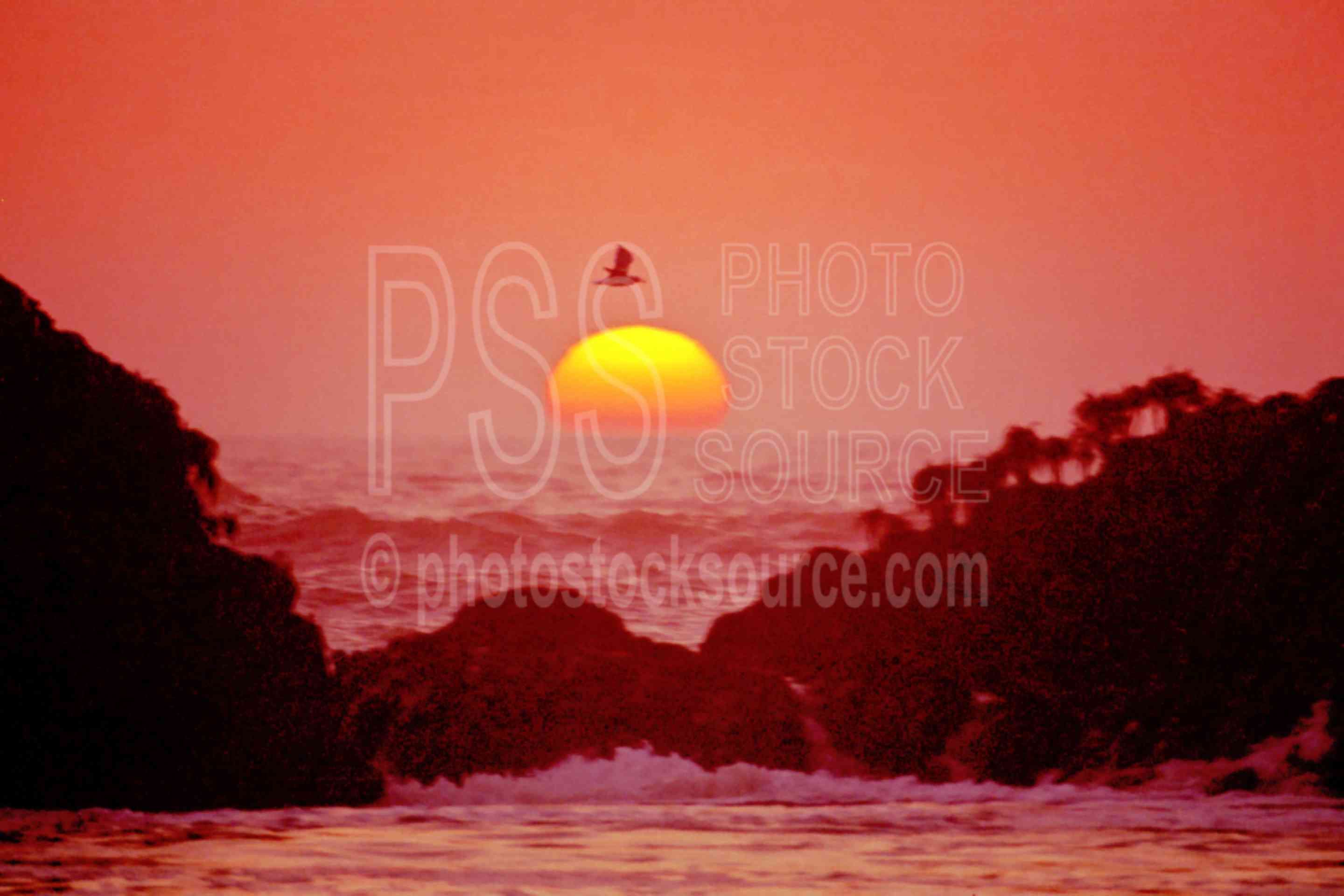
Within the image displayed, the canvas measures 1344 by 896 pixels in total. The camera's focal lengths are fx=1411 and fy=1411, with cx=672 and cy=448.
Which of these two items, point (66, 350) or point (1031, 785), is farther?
point (1031, 785)

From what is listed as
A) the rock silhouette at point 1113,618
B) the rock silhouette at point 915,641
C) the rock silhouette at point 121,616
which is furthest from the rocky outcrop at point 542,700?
the rock silhouette at point 121,616

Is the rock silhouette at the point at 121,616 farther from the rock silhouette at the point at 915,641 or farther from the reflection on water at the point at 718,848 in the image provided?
the reflection on water at the point at 718,848

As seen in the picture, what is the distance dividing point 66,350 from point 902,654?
173 inches

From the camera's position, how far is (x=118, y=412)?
6.80 metres

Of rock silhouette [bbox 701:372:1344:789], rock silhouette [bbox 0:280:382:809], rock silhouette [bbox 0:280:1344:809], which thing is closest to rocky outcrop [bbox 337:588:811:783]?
rock silhouette [bbox 0:280:1344:809]

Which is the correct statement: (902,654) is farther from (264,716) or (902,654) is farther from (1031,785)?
(264,716)

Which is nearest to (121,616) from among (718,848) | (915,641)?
(718,848)

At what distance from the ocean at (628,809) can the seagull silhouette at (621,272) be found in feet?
3.07

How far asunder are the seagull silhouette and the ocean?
935 mm

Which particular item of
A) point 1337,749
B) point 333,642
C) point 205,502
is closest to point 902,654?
point 1337,749

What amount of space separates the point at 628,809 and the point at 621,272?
106 inches

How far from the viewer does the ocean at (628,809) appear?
5.91 meters

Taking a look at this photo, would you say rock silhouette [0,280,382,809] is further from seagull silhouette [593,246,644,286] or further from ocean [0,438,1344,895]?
seagull silhouette [593,246,644,286]

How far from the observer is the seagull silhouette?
7230 millimetres
